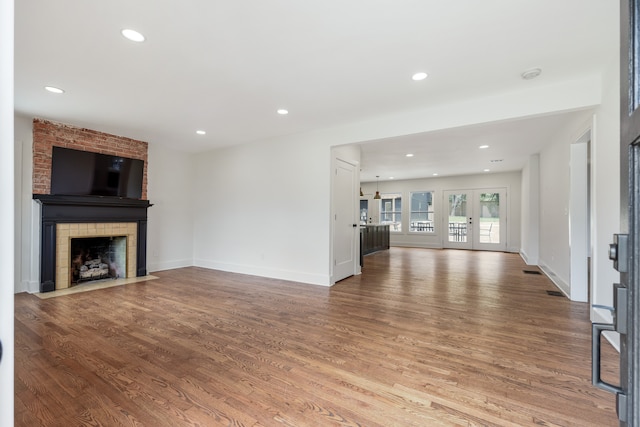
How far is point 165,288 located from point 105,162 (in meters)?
2.44

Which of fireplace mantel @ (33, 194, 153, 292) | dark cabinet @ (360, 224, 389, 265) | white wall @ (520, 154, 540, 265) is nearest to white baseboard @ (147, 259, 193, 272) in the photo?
fireplace mantel @ (33, 194, 153, 292)

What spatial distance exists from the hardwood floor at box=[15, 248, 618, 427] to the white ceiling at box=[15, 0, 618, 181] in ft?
8.42

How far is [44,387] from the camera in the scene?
2008 millimetres

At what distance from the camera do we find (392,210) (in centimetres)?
1184

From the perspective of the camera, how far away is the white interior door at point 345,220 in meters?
5.16

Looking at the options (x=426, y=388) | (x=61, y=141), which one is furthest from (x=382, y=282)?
(x=61, y=141)

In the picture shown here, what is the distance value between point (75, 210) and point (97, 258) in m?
1.06

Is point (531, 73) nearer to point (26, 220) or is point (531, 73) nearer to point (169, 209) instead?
point (169, 209)

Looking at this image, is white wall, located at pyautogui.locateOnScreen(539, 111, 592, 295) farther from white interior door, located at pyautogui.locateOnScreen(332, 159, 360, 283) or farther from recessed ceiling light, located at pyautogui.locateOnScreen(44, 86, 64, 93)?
recessed ceiling light, located at pyautogui.locateOnScreen(44, 86, 64, 93)

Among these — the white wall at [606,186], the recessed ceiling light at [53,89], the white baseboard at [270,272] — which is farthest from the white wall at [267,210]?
the white wall at [606,186]

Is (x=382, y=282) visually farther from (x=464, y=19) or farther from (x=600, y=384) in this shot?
(x=600, y=384)

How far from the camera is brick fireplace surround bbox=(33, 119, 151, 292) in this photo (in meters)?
4.47

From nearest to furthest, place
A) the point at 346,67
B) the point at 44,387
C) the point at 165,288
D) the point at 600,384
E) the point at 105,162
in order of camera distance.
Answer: the point at 600,384 < the point at 44,387 < the point at 346,67 < the point at 165,288 < the point at 105,162

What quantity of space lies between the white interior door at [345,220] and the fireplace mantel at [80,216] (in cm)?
360
